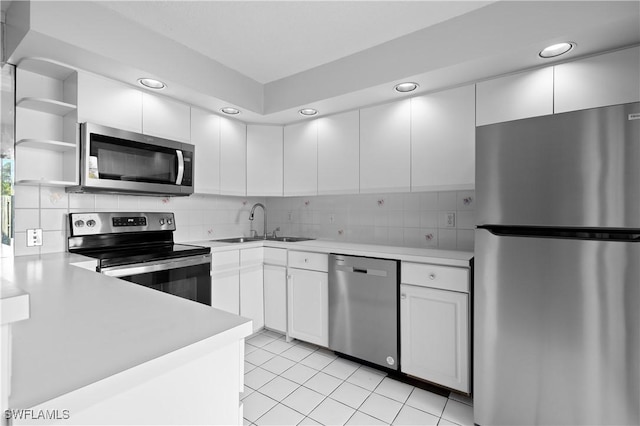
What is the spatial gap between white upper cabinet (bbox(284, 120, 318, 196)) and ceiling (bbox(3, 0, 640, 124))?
0.48 metres

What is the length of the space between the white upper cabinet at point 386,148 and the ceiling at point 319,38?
13 centimetres

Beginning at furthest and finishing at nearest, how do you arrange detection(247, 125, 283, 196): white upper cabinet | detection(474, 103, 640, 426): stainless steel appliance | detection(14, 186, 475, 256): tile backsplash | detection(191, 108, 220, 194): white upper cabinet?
detection(247, 125, 283, 196): white upper cabinet
detection(191, 108, 220, 194): white upper cabinet
detection(14, 186, 475, 256): tile backsplash
detection(474, 103, 640, 426): stainless steel appliance

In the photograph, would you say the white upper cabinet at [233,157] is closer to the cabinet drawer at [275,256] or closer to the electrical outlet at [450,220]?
the cabinet drawer at [275,256]

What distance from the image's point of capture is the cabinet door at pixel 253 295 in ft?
8.91

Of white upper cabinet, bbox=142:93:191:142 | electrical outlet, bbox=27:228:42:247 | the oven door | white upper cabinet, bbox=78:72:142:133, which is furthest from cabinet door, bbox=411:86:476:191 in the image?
electrical outlet, bbox=27:228:42:247

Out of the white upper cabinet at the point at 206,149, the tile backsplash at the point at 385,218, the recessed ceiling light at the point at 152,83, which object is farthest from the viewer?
the white upper cabinet at the point at 206,149

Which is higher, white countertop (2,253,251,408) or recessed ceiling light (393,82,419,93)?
recessed ceiling light (393,82,419,93)

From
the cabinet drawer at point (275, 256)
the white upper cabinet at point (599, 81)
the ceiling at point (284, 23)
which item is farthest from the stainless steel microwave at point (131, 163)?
the white upper cabinet at point (599, 81)

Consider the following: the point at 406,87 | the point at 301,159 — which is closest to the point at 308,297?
the point at 301,159

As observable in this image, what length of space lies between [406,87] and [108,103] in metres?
2.06

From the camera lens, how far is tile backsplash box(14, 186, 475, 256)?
2.01m

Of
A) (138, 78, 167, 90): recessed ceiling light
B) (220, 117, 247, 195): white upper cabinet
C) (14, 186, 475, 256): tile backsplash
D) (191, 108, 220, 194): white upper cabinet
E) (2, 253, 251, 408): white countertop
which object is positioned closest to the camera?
(2, 253, 251, 408): white countertop

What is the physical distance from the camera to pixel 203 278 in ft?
7.72

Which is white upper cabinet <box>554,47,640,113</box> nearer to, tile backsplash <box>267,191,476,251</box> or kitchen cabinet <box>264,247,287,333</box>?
tile backsplash <box>267,191,476,251</box>
